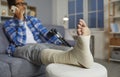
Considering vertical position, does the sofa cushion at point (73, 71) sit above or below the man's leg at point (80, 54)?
below

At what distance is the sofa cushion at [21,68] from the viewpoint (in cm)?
153

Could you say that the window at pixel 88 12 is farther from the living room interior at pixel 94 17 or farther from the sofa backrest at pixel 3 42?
the sofa backrest at pixel 3 42

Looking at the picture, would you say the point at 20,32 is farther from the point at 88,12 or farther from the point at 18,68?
the point at 88,12

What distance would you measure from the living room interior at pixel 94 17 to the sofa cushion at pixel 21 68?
1178 millimetres

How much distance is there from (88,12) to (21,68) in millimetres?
2910

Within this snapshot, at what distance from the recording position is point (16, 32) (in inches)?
72.6

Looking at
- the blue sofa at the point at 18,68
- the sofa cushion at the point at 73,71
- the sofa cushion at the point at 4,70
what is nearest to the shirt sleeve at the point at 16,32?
the blue sofa at the point at 18,68

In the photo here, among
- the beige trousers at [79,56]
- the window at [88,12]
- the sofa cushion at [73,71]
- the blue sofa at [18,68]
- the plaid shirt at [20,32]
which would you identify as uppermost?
the window at [88,12]

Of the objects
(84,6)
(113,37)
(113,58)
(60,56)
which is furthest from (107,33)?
(60,56)

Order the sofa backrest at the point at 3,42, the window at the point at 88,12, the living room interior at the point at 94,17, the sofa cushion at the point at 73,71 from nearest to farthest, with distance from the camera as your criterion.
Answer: the sofa cushion at the point at 73,71 < the sofa backrest at the point at 3,42 < the living room interior at the point at 94,17 < the window at the point at 88,12

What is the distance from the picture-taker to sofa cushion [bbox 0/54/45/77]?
153cm

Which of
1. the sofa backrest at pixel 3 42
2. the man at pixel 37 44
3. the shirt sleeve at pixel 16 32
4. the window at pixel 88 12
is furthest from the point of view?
the window at pixel 88 12

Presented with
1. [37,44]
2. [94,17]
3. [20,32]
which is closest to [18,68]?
[37,44]

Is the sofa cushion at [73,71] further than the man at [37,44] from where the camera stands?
No
